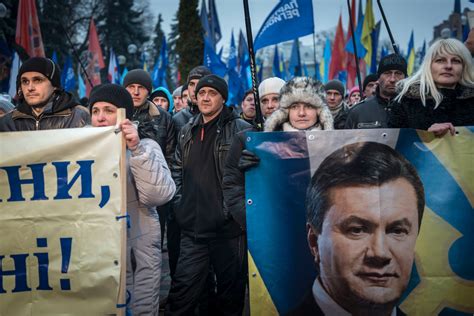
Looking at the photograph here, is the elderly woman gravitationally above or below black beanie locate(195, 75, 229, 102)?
below

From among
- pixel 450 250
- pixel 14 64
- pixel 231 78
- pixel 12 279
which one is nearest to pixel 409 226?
pixel 450 250

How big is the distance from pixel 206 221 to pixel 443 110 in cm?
193

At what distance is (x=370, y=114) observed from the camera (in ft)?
17.2

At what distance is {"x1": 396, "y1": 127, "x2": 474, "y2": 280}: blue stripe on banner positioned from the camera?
10.7 ft

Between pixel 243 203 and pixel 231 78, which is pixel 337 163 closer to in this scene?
pixel 243 203

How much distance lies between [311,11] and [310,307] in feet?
13.9

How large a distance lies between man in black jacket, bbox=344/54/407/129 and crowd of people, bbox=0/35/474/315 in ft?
0.05

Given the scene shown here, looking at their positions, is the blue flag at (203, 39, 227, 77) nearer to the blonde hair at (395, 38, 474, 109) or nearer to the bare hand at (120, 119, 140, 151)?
the blonde hair at (395, 38, 474, 109)

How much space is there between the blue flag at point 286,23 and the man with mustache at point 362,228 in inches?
131

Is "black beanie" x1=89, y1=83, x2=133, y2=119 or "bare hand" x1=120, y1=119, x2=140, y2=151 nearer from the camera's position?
"bare hand" x1=120, y1=119, x2=140, y2=151

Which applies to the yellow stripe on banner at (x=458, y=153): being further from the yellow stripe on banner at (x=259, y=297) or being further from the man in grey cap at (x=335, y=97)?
the man in grey cap at (x=335, y=97)

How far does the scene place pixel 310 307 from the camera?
3268 millimetres

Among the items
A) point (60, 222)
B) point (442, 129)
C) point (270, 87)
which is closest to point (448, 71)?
point (442, 129)

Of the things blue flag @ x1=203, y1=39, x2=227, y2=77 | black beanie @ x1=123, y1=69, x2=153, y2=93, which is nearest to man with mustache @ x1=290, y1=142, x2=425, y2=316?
black beanie @ x1=123, y1=69, x2=153, y2=93
